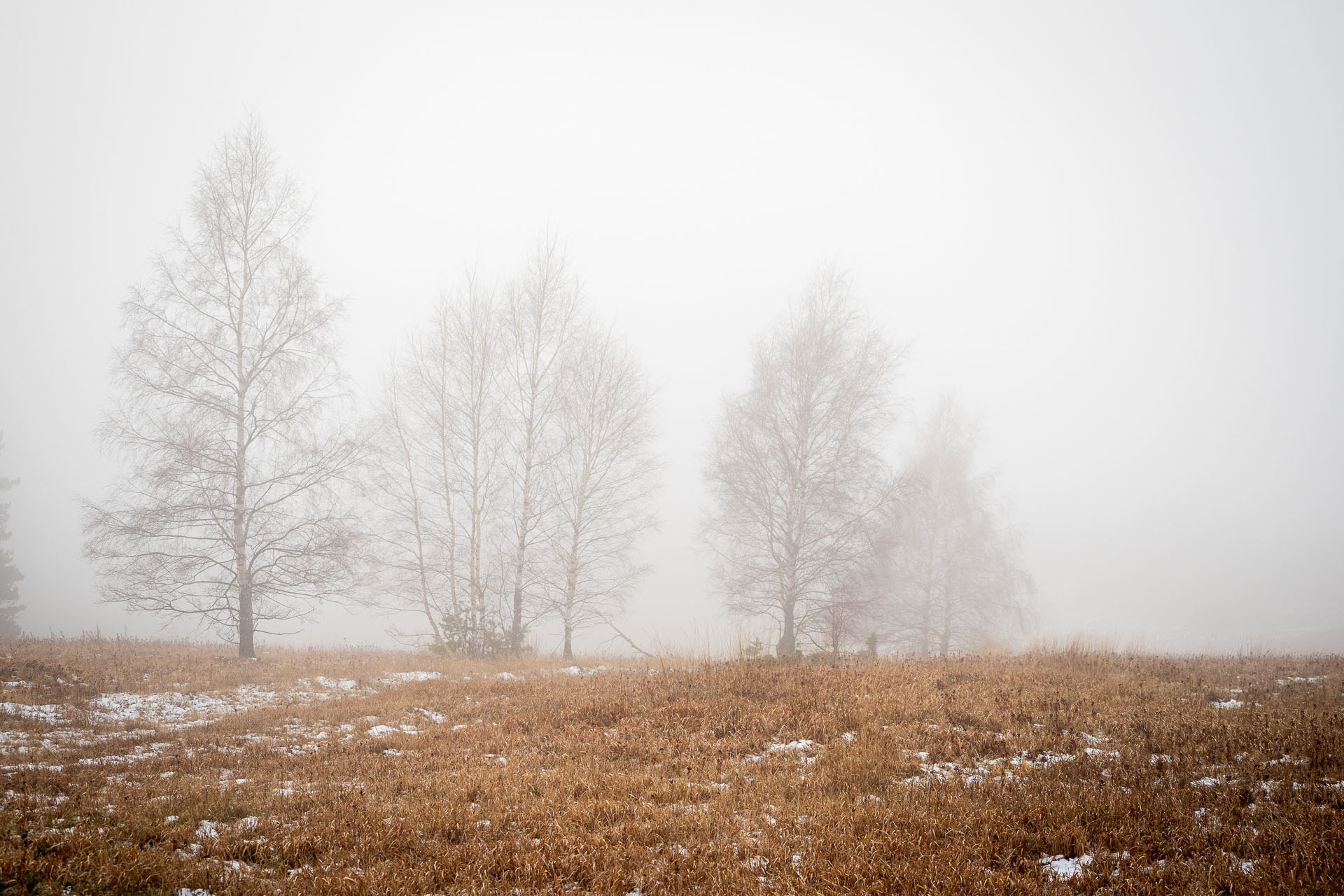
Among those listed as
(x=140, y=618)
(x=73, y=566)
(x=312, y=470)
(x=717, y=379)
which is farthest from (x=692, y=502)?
(x=73, y=566)

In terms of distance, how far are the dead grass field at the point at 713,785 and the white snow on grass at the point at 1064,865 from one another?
0.02 metres

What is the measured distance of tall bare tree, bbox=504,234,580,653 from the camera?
19125mm

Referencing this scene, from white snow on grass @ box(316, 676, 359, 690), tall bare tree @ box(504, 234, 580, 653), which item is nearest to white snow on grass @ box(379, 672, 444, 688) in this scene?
white snow on grass @ box(316, 676, 359, 690)

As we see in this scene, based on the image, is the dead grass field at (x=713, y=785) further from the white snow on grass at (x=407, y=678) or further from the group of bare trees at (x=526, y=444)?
the group of bare trees at (x=526, y=444)

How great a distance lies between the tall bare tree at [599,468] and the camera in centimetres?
1945

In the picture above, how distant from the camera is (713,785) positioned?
5781 millimetres

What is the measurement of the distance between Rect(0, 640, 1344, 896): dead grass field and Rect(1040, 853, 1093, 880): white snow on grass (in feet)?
0.06

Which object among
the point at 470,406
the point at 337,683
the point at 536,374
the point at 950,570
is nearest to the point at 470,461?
the point at 470,406

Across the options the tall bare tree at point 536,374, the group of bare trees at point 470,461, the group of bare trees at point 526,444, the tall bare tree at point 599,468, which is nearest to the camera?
the group of bare trees at point 470,461

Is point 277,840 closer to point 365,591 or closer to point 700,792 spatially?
point 700,792

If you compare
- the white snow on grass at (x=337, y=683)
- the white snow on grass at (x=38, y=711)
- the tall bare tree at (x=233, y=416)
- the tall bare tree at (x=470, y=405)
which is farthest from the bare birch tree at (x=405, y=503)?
the white snow on grass at (x=38, y=711)

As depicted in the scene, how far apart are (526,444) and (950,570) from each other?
1742cm

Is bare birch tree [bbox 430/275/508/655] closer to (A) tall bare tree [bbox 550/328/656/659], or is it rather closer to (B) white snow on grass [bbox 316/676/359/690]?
(A) tall bare tree [bbox 550/328/656/659]

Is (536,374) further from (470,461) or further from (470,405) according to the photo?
(470,461)
